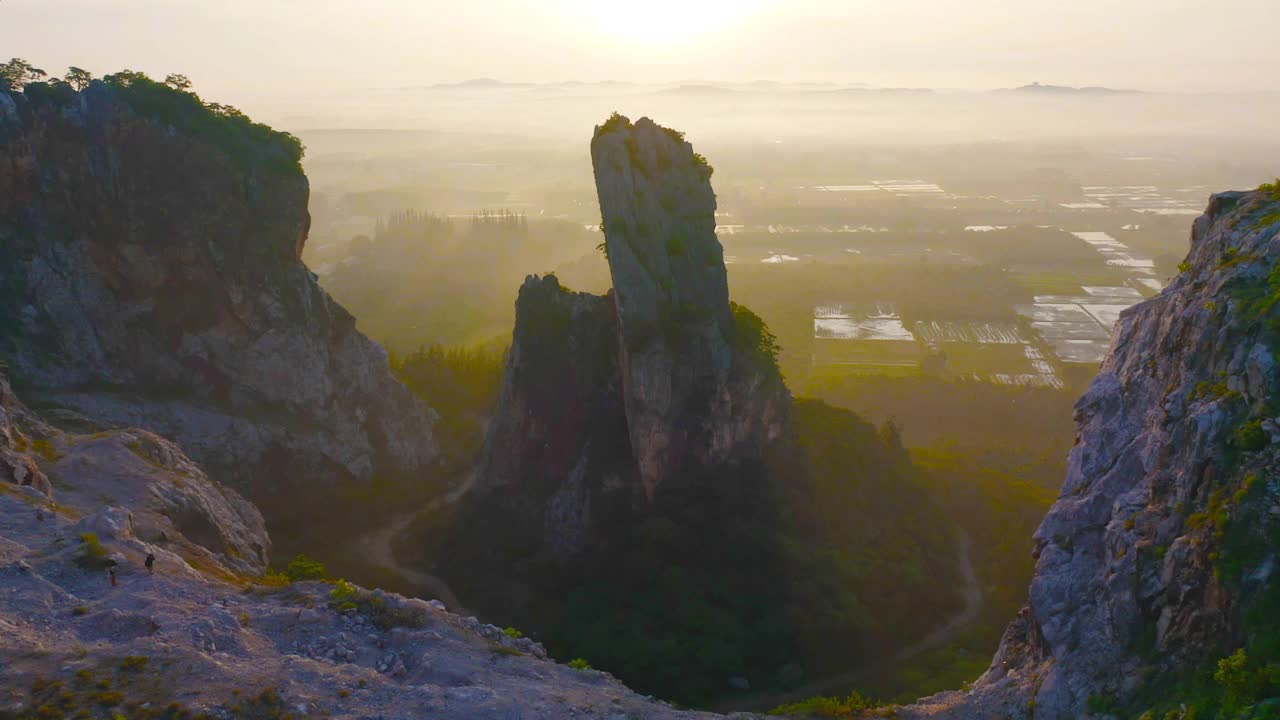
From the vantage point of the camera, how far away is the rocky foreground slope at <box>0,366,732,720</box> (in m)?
20.0

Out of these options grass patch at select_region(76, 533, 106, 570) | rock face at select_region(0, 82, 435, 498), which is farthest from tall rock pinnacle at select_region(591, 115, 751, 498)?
grass patch at select_region(76, 533, 106, 570)

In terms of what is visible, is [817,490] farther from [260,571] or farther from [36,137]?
[36,137]

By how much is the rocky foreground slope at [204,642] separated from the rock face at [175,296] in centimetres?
2123

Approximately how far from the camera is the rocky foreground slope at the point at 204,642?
20.0m

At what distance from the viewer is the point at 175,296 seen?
5434 centimetres

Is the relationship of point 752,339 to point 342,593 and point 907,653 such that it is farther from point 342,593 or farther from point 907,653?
point 342,593

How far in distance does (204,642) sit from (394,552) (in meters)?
29.9

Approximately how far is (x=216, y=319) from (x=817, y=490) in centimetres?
4125

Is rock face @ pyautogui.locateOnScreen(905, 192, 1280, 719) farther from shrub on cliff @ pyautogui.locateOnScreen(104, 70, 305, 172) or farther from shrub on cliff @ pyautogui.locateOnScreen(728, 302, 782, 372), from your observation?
shrub on cliff @ pyautogui.locateOnScreen(104, 70, 305, 172)

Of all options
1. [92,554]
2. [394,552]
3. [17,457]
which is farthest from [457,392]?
[92,554]

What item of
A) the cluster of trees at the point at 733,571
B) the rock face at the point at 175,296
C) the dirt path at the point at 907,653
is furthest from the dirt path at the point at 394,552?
the dirt path at the point at 907,653

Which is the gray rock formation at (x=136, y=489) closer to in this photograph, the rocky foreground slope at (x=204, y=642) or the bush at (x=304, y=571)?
the rocky foreground slope at (x=204, y=642)

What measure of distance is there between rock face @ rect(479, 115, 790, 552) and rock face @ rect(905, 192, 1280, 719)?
23651mm

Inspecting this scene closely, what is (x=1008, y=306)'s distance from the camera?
400 ft
